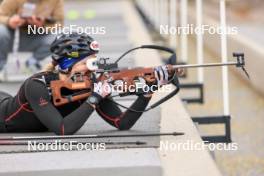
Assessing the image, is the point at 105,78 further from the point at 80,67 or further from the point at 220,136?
the point at 220,136

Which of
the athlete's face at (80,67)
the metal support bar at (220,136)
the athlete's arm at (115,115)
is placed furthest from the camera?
the metal support bar at (220,136)

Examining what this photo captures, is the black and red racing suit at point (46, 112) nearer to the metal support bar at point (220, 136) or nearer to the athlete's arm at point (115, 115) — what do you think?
the athlete's arm at point (115, 115)

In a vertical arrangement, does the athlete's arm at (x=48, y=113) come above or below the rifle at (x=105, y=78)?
below

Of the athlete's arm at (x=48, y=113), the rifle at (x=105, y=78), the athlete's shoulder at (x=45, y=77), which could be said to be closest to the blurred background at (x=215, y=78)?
the rifle at (x=105, y=78)

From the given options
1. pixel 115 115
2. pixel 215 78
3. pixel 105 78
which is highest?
pixel 105 78

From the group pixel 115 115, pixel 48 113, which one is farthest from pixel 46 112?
pixel 115 115

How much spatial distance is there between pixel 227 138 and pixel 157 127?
85 centimetres

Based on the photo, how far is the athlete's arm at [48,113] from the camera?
605 centimetres

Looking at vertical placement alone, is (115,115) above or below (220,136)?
above

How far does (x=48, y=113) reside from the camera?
6055 millimetres

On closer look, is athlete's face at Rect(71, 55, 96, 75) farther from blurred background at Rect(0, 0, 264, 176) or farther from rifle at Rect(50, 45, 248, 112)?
blurred background at Rect(0, 0, 264, 176)

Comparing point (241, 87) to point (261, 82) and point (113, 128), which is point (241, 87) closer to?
point (261, 82)

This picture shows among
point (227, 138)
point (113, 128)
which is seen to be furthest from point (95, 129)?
point (227, 138)

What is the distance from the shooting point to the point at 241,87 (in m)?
13.0
